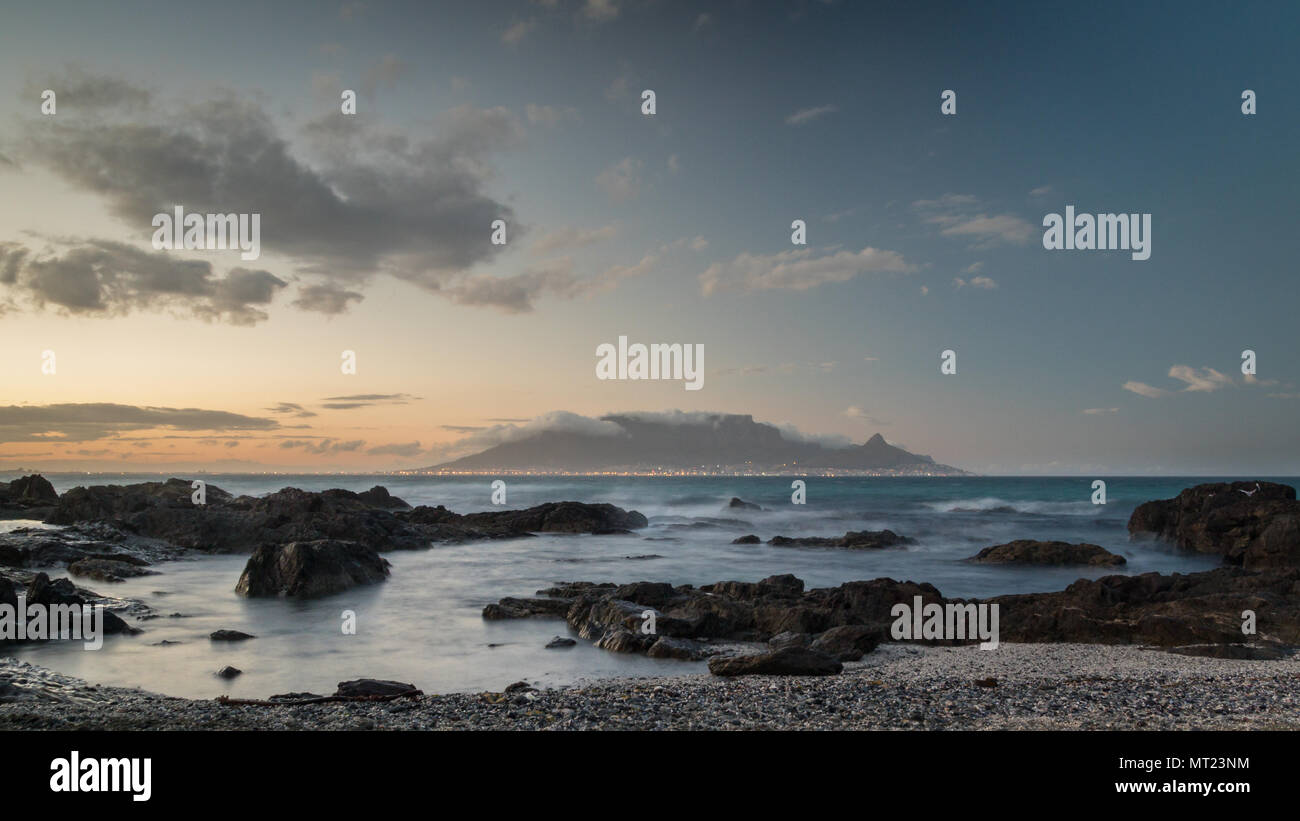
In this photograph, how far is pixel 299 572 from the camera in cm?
2028

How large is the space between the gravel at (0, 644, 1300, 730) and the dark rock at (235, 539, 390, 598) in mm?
8160

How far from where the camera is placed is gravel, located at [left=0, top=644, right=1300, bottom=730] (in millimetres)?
7879

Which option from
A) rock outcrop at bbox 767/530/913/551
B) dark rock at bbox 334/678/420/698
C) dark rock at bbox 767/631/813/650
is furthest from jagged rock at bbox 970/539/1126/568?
dark rock at bbox 334/678/420/698

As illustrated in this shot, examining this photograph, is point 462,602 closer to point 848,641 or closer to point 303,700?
point 303,700

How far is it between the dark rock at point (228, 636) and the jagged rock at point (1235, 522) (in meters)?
31.8

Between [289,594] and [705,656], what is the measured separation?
43.2 feet

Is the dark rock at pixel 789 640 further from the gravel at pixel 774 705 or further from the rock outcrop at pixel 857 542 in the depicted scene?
the rock outcrop at pixel 857 542

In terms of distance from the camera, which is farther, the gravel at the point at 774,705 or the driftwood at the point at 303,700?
the driftwood at the point at 303,700

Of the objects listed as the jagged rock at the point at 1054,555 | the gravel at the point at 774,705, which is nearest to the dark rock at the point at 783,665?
the gravel at the point at 774,705

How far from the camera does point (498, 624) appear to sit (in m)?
17.4

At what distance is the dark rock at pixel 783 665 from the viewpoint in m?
11.5

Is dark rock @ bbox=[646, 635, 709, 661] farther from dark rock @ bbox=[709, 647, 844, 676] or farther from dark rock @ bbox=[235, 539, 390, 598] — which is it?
dark rock @ bbox=[235, 539, 390, 598]

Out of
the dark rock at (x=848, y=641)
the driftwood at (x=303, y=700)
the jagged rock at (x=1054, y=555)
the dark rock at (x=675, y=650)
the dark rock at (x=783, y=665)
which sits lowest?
the jagged rock at (x=1054, y=555)
